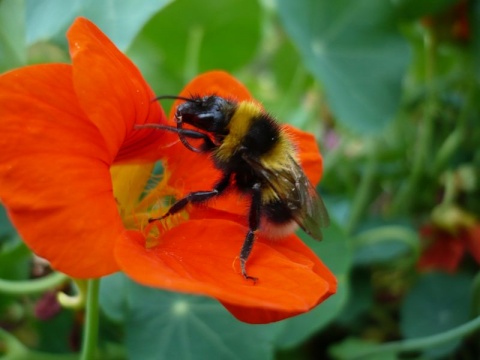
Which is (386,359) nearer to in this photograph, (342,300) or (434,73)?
(342,300)

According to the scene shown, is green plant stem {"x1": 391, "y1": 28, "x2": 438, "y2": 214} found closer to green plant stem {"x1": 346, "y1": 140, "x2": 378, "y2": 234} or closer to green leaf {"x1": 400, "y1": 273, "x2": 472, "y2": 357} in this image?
green plant stem {"x1": 346, "y1": 140, "x2": 378, "y2": 234}

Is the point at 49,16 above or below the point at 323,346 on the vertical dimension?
above

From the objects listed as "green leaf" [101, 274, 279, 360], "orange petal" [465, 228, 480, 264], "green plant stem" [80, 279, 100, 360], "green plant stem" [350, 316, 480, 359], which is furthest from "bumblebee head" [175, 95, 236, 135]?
"orange petal" [465, 228, 480, 264]

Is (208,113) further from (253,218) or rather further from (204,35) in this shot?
(204,35)

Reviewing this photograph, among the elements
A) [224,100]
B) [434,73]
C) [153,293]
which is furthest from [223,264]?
[434,73]

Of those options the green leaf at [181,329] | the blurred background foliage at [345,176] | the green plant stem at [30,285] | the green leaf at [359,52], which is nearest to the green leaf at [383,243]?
the blurred background foliage at [345,176]

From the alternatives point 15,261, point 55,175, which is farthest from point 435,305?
point 55,175
